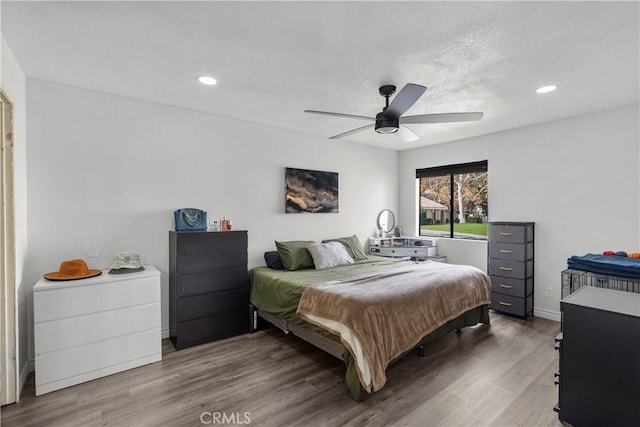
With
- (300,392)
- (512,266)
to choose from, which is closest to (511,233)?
(512,266)

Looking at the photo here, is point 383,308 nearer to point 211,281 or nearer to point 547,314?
point 211,281

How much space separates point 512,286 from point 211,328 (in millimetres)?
3718

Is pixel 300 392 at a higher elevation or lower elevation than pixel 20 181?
lower

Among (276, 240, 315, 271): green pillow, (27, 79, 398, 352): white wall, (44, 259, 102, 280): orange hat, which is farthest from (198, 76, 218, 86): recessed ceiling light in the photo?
(276, 240, 315, 271): green pillow

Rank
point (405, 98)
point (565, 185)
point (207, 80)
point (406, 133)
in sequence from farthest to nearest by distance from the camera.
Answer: point (565, 185) → point (406, 133) → point (207, 80) → point (405, 98)

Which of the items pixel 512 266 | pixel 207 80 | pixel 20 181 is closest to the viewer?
pixel 20 181

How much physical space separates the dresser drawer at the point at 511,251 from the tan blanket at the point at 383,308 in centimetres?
Result: 102

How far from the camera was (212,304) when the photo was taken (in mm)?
3332

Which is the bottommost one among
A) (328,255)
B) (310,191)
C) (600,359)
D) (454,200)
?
(600,359)

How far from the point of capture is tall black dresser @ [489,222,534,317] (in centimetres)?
396

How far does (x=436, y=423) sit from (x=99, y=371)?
8.64ft

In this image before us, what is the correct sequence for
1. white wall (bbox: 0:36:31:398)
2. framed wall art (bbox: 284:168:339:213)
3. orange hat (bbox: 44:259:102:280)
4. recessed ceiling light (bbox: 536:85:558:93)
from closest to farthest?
white wall (bbox: 0:36:31:398) → orange hat (bbox: 44:259:102:280) → recessed ceiling light (bbox: 536:85:558:93) → framed wall art (bbox: 284:168:339:213)

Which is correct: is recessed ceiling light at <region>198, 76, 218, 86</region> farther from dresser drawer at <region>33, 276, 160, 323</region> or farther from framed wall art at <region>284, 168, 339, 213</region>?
dresser drawer at <region>33, 276, 160, 323</region>

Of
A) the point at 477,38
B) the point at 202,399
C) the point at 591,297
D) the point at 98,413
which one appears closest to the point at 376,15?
the point at 477,38
